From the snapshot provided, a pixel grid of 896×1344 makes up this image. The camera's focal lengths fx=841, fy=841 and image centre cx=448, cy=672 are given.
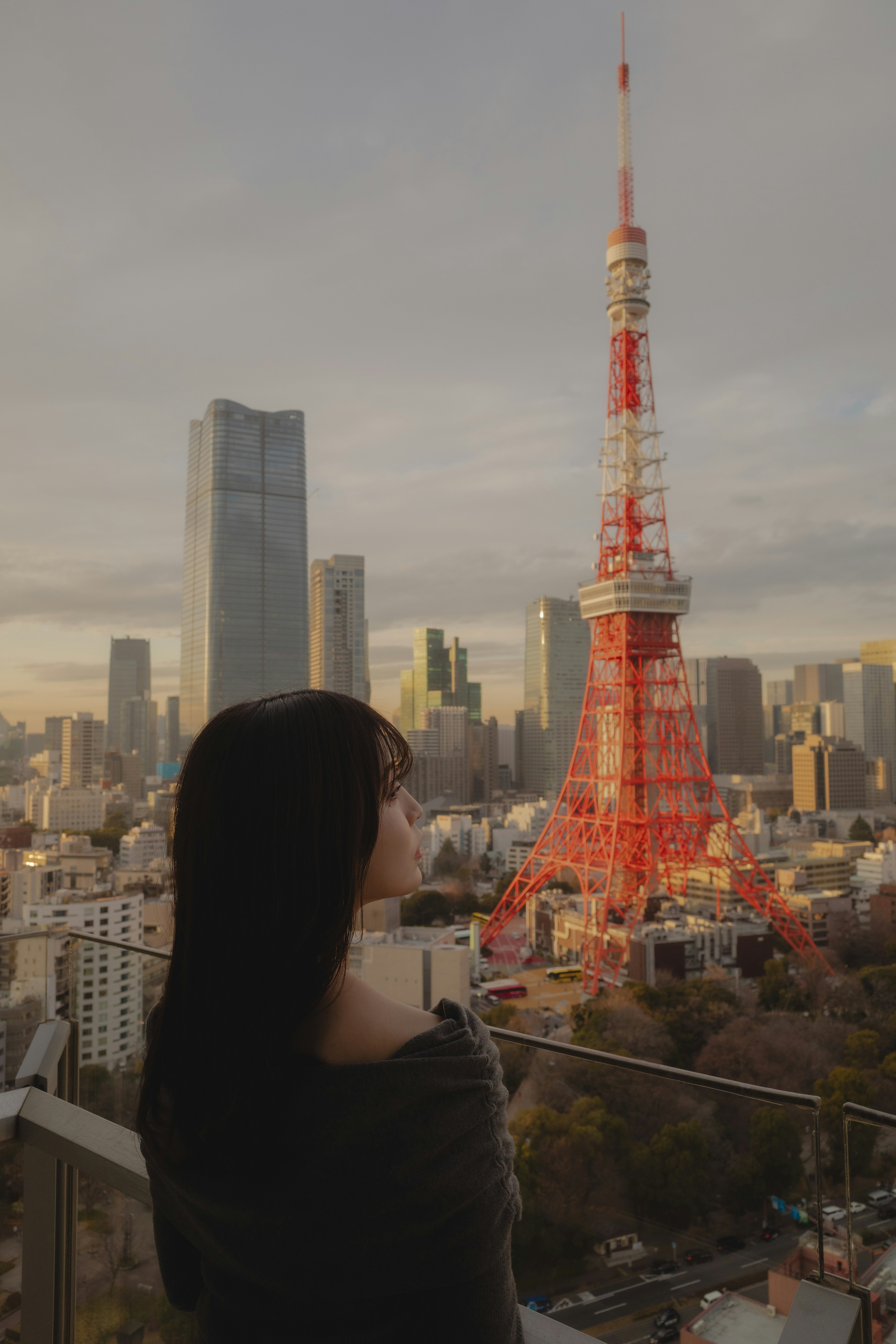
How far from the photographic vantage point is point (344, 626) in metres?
14.3

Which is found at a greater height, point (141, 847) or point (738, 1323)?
point (738, 1323)

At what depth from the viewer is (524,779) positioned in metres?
23.2

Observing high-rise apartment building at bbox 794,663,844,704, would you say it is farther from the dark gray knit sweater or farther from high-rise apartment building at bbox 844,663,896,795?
the dark gray knit sweater

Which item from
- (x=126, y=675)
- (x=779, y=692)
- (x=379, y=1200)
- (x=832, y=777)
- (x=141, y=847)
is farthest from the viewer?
(x=779, y=692)

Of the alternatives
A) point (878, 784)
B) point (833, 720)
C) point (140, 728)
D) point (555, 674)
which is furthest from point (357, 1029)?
point (833, 720)

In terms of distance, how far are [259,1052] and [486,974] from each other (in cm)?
948

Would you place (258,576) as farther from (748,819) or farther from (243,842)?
(243,842)

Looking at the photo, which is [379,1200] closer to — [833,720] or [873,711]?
[873,711]

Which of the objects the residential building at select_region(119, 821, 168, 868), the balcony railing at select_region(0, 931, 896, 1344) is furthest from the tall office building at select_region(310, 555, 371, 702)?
the balcony railing at select_region(0, 931, 896, 1344)

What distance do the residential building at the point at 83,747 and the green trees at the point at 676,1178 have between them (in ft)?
72.8

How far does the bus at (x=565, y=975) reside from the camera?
953cm

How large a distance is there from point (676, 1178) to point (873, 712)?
26.5m

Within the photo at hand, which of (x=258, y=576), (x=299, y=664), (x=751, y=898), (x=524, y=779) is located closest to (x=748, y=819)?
(x=524, y=779)

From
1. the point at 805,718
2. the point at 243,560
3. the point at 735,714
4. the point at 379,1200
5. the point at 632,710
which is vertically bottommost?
the point at 379,1200
